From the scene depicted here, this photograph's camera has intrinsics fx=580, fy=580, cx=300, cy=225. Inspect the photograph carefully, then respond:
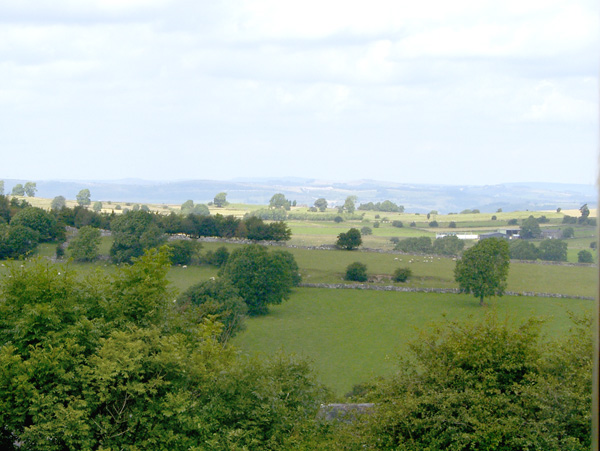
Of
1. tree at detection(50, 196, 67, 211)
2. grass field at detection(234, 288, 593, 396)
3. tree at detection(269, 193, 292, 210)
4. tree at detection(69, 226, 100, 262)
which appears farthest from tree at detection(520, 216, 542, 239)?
tree at detection(50, 196, 67, 211)

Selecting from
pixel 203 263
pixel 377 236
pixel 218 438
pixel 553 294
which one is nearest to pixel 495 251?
pixel 553 294

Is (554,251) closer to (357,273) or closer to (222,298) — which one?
(357,273)

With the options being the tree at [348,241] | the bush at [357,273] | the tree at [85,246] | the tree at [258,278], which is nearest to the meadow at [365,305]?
the tree at [85,246]

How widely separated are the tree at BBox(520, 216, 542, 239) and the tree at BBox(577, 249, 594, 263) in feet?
60.7

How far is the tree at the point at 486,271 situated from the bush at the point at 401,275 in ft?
31.0

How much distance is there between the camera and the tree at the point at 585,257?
75525 millimetres

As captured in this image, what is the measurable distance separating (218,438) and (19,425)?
17.4 ft

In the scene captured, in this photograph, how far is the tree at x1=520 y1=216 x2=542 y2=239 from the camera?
327 feet

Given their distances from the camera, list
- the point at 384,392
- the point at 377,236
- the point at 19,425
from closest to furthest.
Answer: the point at 19,425 → the point at 384,392 → the point at 377,236

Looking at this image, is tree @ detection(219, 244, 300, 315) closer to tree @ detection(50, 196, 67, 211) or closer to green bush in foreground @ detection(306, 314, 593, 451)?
green bush in foreground @ detection(306, 314, 593, 451)

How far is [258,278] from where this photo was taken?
5584 centimetres

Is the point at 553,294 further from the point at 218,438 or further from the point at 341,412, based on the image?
the point at 218,438

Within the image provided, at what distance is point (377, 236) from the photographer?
100 m

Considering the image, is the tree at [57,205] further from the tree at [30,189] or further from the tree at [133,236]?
the tree at [30,189]
